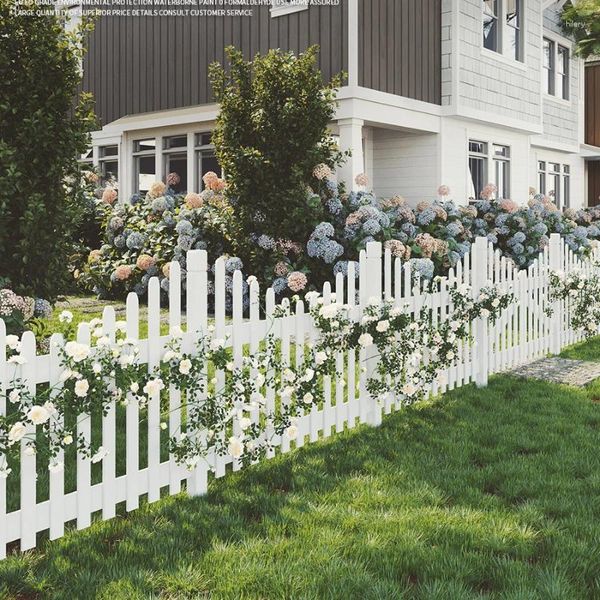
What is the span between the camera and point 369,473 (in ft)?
15.4

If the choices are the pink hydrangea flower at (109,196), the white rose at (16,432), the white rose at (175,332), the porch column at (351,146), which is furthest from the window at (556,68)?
the white rose at (16,432)

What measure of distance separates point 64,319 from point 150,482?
986mm

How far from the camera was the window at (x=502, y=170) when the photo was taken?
1573 cm

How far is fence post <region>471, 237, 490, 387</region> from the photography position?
7.05 meters

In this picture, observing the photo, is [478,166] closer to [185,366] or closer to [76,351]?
[185,366]

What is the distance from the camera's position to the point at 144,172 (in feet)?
51.2

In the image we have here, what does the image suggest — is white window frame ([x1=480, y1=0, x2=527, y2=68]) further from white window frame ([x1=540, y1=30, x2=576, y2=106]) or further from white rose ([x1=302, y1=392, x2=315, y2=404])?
white rose ([x1=302, y1=392, x2=315, y2=404])

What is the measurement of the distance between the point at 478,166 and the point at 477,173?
0.16 meters

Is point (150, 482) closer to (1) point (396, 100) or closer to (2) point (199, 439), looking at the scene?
(2) point (199, 439)

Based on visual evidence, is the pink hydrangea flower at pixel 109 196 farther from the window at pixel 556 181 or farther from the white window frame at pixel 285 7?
the window at pixel 556 181

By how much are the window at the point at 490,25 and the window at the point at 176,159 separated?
615 centimetres

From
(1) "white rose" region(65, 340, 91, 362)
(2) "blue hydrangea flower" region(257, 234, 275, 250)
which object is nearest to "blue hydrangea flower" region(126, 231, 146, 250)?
(2) "blue hydrangea flower" region(257, 234, 275, 250)

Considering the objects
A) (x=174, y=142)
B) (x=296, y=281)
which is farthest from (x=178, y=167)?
(x=296, y=281)

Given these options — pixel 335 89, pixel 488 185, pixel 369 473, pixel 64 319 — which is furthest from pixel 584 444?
pixel 488 185
